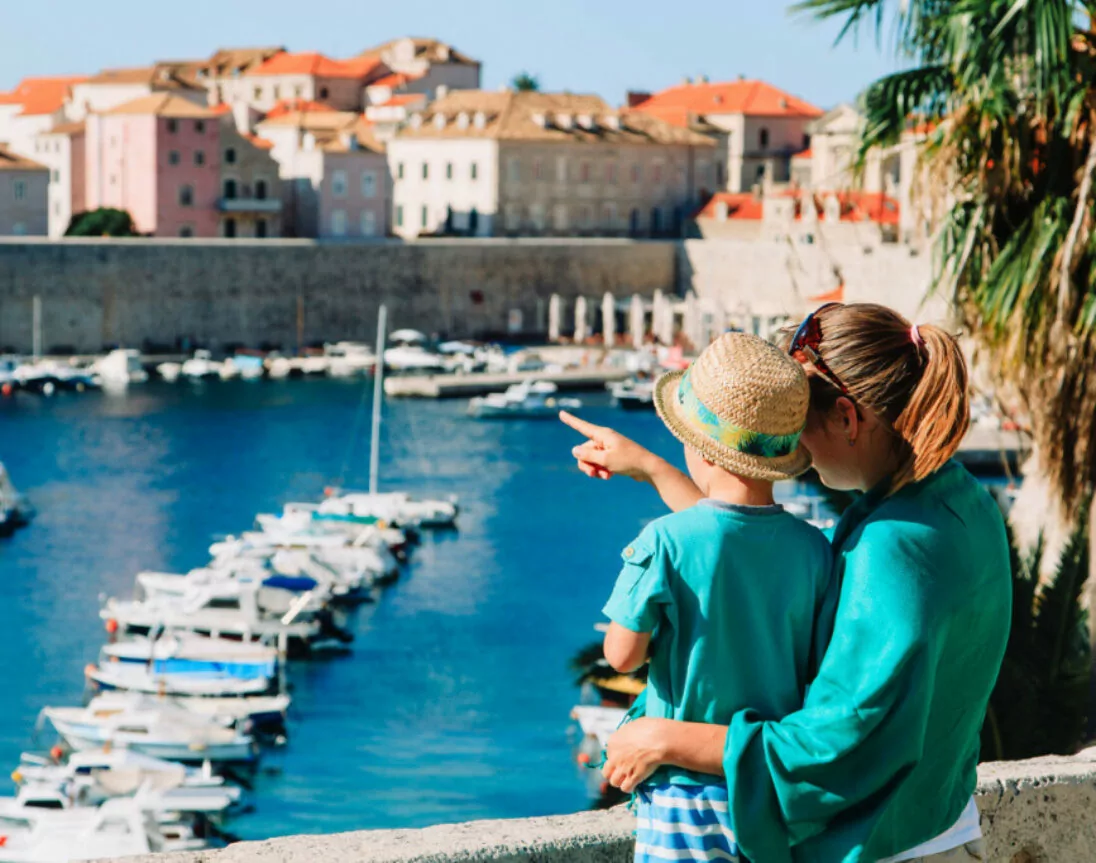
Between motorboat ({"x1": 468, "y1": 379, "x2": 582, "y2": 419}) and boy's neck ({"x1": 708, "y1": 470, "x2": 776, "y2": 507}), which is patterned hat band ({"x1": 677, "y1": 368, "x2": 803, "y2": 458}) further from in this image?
motorboat ({"x1": 468, "y1": 379, "x2": 582, "y2": 419})

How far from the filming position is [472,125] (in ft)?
162

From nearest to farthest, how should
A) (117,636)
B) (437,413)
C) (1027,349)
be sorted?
(1027,349) → (117,636) → (437,413)

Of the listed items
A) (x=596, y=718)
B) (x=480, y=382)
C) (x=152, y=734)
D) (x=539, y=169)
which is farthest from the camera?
(x=539, y=169)

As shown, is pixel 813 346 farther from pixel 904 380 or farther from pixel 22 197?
pixel 22 197

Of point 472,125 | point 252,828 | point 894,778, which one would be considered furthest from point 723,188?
point 894,778

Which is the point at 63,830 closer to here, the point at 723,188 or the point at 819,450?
the point at 819,450

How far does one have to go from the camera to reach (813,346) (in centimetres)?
181

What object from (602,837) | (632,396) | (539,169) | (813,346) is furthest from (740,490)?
(539,169)

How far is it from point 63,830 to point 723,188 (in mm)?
43734

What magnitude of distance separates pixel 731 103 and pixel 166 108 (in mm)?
18399

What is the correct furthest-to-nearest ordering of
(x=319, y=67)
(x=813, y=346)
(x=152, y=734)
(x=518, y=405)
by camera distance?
(x=319, y=67), (x=518, y=405), (x=152, y=734), (x=813, y=346)

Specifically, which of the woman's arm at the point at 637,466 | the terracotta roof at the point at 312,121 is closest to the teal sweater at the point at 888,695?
the woman's arm at the point at 637,466

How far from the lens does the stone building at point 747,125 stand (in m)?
54.5

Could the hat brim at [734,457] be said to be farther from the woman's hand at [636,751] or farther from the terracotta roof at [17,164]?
the terracotta roof at [17,164]
